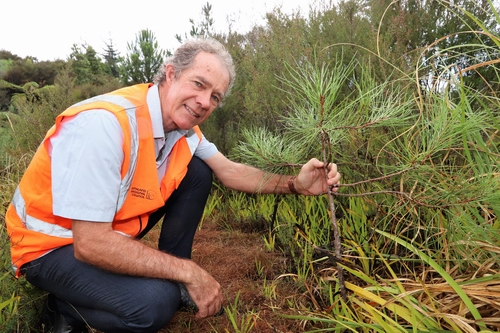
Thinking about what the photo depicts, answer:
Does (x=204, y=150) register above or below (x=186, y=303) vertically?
above

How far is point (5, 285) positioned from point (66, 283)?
330 mm

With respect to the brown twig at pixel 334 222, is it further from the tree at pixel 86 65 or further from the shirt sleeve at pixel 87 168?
the tree at pixel 86 65

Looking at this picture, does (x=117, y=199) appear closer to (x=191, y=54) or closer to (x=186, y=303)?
(x=186, y=303)

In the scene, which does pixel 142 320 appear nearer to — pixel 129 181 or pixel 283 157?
pixel 129 181

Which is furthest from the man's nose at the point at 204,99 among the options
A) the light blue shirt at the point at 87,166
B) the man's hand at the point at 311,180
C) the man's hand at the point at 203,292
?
the man's hand at the point at 203,292

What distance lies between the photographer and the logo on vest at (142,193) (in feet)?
6.73

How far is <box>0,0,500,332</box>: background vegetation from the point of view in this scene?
161cm

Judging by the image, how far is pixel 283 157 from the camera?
2.06 metres

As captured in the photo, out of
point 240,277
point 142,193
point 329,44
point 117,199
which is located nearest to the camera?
point 117,199

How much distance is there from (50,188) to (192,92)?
2.72 ft

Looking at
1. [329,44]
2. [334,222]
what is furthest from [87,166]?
[329,44]

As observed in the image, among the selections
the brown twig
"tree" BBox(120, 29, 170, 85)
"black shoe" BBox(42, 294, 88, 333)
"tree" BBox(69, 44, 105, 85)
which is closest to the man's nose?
the brown twig

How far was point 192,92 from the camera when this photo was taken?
2.20m

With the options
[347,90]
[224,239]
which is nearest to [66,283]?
[224,239]
